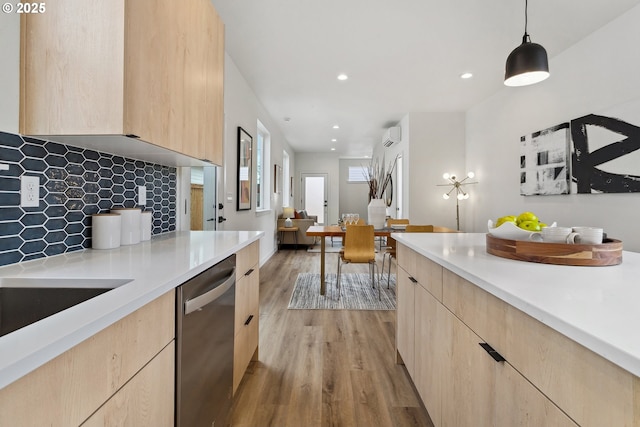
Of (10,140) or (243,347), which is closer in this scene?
(10,140)

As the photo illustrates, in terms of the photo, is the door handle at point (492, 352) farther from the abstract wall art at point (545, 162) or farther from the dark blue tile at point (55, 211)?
the abstract wall art at point (545, 162)

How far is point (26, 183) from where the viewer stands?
998 millimetres

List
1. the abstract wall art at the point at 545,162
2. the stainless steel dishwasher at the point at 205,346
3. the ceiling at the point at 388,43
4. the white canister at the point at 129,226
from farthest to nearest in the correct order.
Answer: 1. the abstract wall art at the point at 545,162
2. the ceiling at the point at 388,43
3. the white canister at the point at 129,226
4. the stainless steel dishwasher at the point at 205,346

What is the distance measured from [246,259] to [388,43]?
8.44 ft

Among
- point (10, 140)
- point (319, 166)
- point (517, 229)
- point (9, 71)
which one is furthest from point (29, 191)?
point (319, 166)

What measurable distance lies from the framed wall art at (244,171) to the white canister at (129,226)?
85.1 inches

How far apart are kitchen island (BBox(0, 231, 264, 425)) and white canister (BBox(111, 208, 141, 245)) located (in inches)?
2.1

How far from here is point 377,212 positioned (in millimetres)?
3576

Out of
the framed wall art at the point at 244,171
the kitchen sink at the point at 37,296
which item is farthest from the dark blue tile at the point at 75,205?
the framed wall art at the point at 244,171

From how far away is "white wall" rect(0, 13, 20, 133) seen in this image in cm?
91

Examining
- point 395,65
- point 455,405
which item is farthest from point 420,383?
point 395,65

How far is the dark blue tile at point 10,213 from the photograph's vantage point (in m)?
0.92

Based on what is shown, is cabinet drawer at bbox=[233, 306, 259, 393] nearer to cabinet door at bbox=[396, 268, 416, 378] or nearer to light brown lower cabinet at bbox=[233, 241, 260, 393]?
light brown lower cabinet at bbox=[233, 241, 260, 393]

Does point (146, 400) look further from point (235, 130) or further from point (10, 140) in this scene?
point (235, 130)
